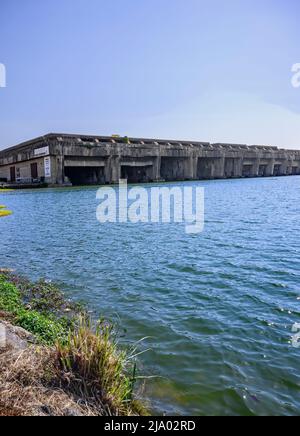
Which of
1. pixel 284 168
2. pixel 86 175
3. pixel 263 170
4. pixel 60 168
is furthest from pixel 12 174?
pixel 284 168

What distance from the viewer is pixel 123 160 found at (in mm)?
70750

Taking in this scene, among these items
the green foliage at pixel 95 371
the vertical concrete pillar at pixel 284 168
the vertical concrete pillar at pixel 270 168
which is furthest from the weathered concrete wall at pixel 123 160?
the green foliage at pixel 95 371

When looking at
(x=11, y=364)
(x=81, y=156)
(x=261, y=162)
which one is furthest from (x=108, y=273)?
(x=261, y=162)

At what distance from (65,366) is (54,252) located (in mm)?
10044

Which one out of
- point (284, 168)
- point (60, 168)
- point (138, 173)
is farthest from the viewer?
point (284, 168)

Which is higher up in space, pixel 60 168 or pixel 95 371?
pixel 60 168

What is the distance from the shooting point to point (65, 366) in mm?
3930

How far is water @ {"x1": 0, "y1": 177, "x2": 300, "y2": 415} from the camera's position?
486 centimetres

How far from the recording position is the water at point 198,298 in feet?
15.9

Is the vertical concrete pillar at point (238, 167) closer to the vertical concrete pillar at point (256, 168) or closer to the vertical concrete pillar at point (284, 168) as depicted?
the vertical concrete pillar at point (256, 168)

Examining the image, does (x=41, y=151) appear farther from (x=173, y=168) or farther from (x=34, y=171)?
(x=173, y=168)

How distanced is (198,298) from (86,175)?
67.9 m

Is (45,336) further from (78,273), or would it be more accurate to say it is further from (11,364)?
(78,273)

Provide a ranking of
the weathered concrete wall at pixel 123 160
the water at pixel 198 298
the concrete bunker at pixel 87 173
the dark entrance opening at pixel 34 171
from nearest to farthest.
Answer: the water at pixel 198 298, the weathered concrete wall at pixel 123 160, the concrete bunker at pixel 87 173, the dark entrance opening at pixel 34 171
